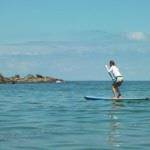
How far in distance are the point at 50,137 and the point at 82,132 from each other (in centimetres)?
148

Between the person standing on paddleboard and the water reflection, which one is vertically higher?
the person standing on paddleboard

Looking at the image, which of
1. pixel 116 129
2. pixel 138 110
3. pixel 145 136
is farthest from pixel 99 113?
pixel 145 136

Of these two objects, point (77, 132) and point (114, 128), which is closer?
point (77, 132)

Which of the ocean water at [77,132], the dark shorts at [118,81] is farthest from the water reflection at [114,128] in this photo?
the dark shorts at [118,81]

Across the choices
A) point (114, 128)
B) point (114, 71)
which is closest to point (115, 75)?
point (114, 71)

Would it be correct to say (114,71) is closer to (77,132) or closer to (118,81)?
(118,81)

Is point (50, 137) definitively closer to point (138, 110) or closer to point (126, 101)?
point (138, 110)

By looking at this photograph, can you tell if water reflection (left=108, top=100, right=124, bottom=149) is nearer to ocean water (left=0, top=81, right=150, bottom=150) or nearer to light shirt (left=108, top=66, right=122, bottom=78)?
ocean water (left=0, top=81, right=150, bottom=150)

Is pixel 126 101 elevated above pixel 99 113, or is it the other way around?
pixel 126 101

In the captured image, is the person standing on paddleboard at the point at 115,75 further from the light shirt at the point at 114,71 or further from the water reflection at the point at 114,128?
the water reflection at the point at 114,128

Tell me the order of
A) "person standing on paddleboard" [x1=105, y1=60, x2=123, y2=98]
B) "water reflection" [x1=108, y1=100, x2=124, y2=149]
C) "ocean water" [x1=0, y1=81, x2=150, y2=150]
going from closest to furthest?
"ocean water" [x1=0, y1=81, x2=150, y2=150], "water reflection" [x1=108, y1=100, x2=124, y2=149], "person standing on paddleboard" [x1=105, y1=60, x2=123, y2=98]

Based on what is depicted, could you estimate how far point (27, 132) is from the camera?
1800cm

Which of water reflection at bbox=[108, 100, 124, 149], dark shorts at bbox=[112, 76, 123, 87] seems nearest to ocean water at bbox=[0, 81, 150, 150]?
water reflection at bbox=[108, 100, 124, 149]

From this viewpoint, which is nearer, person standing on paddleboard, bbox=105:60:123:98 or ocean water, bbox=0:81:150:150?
ocean water, bbox=0:81:150:150
